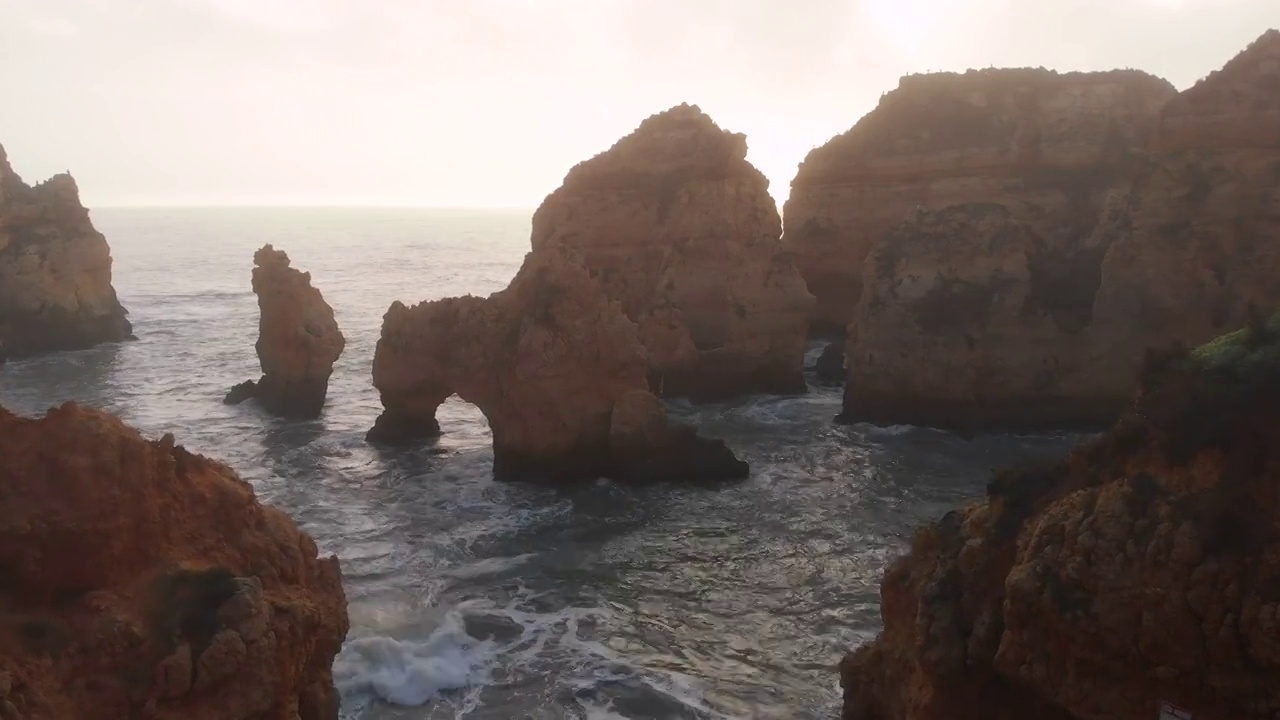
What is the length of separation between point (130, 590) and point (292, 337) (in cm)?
2036

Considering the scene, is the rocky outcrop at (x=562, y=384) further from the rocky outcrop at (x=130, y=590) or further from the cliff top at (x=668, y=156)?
the rocky outcrop at (x=130, y=590)

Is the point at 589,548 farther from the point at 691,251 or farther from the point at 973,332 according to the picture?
the point at 691,251

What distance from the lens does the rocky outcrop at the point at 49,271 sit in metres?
38.2

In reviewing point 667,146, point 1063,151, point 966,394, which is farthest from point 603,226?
point 1063,151

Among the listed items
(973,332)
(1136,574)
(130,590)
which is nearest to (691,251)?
(973,332)

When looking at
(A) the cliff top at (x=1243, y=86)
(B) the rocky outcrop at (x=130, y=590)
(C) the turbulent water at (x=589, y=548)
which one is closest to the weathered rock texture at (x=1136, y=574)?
(C) the turbulent water at (x=589, y=548)

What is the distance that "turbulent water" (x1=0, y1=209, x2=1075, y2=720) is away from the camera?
12680 mm

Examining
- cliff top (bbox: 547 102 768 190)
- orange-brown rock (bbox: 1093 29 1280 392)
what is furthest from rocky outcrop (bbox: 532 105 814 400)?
orange-brown rock (bbox: 1093 29 1280 392)

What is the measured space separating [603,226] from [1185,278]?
17484 mm

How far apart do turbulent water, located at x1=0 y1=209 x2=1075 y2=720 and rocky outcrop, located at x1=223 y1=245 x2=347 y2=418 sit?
102 cm

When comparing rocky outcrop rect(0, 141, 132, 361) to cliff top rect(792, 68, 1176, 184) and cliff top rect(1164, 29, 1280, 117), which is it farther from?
cliff top rect(1164, 29, 1280, 117)

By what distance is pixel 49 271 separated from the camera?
1532 inches

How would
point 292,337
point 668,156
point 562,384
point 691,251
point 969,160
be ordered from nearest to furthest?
point 562,384 < point 292,337 < point 691,251 < point 668,156 < point 969,160

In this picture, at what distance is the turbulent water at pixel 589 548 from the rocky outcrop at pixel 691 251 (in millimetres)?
1650
